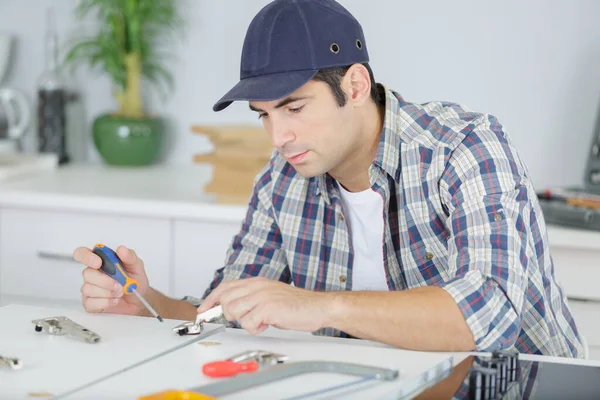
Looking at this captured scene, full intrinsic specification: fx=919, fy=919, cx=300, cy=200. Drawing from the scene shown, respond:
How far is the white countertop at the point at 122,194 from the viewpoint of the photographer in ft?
7.37

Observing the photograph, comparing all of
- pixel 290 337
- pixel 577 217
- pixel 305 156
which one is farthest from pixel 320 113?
pixel 577 217

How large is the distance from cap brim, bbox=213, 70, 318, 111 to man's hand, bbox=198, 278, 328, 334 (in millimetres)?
311

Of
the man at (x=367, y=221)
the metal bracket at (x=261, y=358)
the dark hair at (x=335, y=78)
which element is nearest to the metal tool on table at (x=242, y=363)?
the metal bracket at (x=261, y=358)

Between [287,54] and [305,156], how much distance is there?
178 mm

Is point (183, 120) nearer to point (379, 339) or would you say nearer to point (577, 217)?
point (577, 217)

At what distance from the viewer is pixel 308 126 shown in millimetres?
1511

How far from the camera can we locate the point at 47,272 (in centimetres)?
239

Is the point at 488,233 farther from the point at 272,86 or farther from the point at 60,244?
the point at 60,244

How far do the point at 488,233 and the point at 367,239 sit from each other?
374mm

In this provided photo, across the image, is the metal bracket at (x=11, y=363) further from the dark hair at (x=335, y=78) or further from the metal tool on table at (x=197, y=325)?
the dark hair at (x=335, y=78)

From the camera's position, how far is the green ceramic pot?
2.68 meters

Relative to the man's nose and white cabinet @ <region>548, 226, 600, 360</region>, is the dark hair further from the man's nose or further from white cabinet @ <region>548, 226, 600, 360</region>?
white cabinet @ <region>548, 226, 600, 360</region>

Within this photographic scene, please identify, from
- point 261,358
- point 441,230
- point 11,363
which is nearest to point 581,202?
point 441,230

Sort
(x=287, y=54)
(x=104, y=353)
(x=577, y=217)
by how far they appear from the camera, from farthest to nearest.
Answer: (x=577, y=217), (x=287, y=54), (x=104, y=353)
